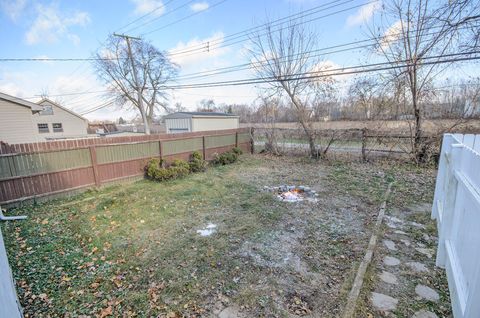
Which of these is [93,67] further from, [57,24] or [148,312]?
[148,312]

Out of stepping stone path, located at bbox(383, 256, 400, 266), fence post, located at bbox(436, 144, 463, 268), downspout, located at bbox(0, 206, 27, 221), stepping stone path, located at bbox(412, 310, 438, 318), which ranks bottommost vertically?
stepping stone path, located at bbox(383, 256, 400, 266)

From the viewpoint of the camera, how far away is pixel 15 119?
11.4m

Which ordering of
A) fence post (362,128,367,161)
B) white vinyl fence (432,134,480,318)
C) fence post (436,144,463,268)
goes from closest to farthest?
white vinyl fence (432,134,480,318) < fence post (436,144,463,268) < fence post (362,128,367,161)

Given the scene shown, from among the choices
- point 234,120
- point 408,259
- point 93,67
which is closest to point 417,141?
point 408,259

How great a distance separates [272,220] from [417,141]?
748 cm

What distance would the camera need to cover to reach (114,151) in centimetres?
717

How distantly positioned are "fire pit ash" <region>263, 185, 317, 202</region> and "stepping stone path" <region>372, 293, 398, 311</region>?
3016 millimetres

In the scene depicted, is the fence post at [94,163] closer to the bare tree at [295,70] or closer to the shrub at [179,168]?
the shrub at [179,168]

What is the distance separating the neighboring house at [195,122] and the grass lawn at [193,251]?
35.4ft

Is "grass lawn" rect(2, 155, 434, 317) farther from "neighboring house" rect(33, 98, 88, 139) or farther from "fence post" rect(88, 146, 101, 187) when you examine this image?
"neighboring house" rect(33, 98, 88, 139)

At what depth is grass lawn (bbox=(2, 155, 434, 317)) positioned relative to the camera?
2.46m

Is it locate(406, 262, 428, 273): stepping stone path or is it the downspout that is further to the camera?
the downspout

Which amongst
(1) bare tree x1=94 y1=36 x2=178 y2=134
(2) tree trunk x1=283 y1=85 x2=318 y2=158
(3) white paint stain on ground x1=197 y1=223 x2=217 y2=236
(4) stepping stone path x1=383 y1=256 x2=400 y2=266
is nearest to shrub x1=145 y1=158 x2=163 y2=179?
(3) white paint stain on ground x1=197 y1=223 x2=217 y2=236

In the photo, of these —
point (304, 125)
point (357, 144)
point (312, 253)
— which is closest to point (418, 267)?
point (312, 253)
